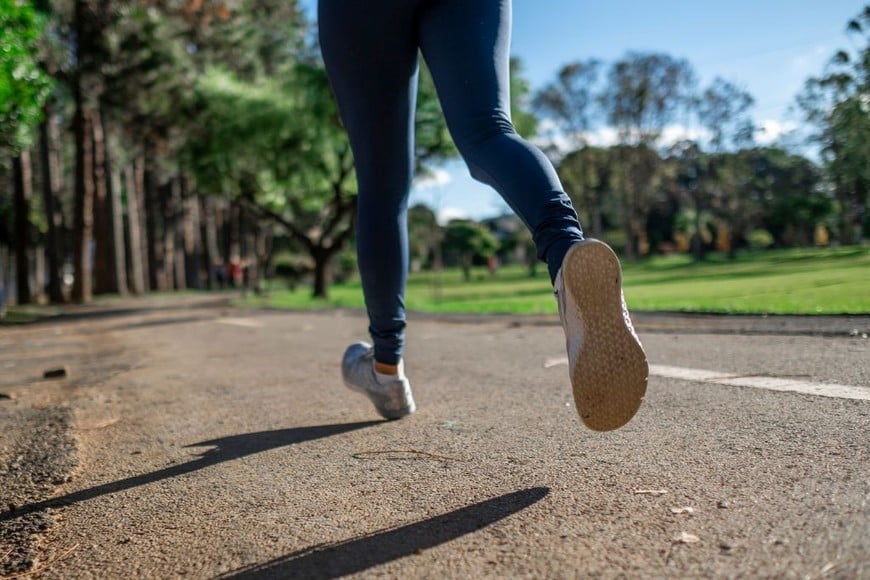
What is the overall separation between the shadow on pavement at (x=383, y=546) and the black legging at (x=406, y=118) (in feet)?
1.71

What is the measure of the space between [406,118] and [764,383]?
58.9 inches

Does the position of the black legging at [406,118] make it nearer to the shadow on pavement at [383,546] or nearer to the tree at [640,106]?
the shadow on pavement at [383,546]

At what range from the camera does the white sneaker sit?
2.27 metres

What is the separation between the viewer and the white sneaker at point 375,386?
227 cm

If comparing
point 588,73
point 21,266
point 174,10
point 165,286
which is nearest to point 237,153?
point 174,10

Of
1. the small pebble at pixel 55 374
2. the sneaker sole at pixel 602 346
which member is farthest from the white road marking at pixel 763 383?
the small pebble at pixel 55 374

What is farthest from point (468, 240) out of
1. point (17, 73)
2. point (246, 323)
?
point (17, 73)

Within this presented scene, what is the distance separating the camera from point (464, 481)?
1.56 m

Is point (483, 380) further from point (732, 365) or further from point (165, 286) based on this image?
point (165, 286)

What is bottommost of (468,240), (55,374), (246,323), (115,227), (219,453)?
(246,323)

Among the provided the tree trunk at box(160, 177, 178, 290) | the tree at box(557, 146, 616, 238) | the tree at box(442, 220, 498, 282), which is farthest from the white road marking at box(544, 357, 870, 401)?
the tree at box(442, 220, 498, 282)

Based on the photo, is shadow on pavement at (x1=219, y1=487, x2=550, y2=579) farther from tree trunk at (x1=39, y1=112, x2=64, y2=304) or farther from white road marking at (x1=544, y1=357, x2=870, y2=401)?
tree trunk at (x1=39, y1=112, x2=64, y2=304)

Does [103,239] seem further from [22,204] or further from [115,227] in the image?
[22,204]

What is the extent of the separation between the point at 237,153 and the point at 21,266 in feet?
35.7
